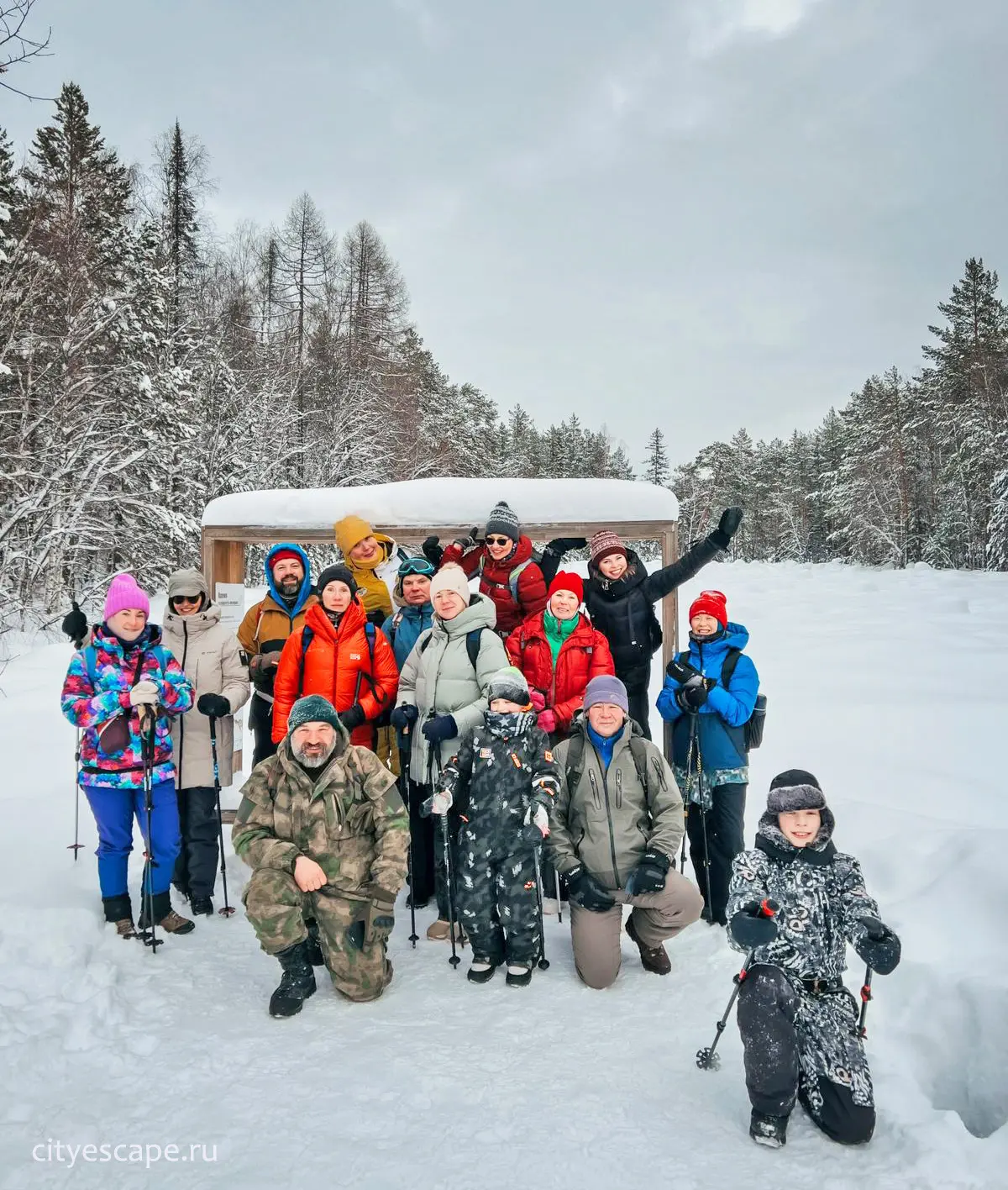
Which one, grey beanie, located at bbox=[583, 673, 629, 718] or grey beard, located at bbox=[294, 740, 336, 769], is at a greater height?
grey beanie, located at bbox=[583, 673, 629, 718]

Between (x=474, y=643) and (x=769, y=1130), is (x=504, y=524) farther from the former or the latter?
(x=769, y=1130)

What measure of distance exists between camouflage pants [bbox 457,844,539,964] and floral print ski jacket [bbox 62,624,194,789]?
6.52 feet

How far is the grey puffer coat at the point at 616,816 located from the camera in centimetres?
386

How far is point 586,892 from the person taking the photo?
375 centimetres

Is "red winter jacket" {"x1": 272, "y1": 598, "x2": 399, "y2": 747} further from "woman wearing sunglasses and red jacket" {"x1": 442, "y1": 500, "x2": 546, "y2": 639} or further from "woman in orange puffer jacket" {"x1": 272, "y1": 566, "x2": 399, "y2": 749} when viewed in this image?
"woman wearing sunglasses and red jacket" {"x1": 442, "y1": 500, "x2": 546, "y2": 639}

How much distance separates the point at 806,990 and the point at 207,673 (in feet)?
13.2

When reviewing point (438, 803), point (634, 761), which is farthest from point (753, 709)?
point (438, 803)

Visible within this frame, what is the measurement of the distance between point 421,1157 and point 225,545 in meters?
5.36

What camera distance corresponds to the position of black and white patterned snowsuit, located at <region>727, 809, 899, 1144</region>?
8.49ft

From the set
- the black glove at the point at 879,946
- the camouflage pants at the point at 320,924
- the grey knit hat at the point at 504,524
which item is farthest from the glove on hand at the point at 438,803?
the grey knit hat at the point at 504,524

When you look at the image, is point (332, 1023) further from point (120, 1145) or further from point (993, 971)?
point (993, 971)

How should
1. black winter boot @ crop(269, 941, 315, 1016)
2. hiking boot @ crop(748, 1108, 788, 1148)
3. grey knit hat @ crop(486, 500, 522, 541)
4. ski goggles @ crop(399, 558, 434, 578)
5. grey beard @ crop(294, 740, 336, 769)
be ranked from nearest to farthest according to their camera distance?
hiking boot @ crop(748, 1108, 788, 1148), black winter boot @ crop(269, 941, 315, 1016), grey beard @ crop(294, 740, 336, 769), ski goggles @ crop(399, 558, 434, 578), grey knit hat @ crop(486, 500, 522, 541)

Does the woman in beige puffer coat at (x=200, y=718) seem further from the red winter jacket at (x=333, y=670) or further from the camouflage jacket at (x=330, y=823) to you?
the camouflage jacket at (x=330, y=823)

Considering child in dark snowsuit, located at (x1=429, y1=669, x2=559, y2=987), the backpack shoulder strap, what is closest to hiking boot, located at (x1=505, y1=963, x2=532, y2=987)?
child in dark snowsuit, located at (x1=429, y1=669, x2=559, y2=987)
